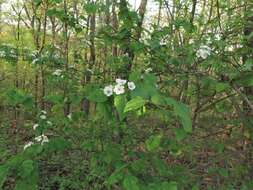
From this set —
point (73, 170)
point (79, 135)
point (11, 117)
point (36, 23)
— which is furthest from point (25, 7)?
point (79, 135)

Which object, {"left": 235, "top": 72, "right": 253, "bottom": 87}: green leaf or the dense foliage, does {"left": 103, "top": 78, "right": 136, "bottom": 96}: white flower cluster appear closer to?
the dense foliage

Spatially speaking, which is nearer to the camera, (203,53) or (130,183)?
(130,183)

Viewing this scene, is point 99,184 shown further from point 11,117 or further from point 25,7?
point 25,7

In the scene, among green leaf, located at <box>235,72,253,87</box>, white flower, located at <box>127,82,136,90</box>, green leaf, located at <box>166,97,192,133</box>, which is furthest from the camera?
green leaf, located at <box>235,72,253,87</box>

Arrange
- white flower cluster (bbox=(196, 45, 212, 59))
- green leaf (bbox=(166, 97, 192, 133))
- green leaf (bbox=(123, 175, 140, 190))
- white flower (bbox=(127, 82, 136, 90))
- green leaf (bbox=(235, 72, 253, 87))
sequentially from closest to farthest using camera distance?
green leaf (bbox=(166, 97, 192, 133))
white flower (bbox=(127, 82, 136, 90))
green leaf (bbox=(123, 175, 140, 190))
green leaf (bbox=(235, 72, 253, 87))
white flower cluster (bbox=(196, 45, 212, 59))

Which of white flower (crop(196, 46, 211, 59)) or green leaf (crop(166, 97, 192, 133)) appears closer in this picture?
green leaf (crop(166, 97, 192, 133))

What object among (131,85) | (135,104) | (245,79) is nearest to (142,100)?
(135,104)

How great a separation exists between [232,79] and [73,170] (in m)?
3.00

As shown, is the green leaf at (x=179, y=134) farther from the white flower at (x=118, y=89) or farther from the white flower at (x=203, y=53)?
the white flower at (x=203, y=53)

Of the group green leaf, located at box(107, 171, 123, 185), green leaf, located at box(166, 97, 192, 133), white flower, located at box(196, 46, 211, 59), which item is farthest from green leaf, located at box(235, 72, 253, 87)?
green leaf, located at box(107, 171, 123, 185)

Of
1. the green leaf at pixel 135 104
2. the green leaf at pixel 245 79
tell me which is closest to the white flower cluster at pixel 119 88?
the green leaf at pixel 135 104

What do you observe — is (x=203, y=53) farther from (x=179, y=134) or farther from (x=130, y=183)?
(x=130, y=183)

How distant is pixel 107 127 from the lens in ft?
7.66

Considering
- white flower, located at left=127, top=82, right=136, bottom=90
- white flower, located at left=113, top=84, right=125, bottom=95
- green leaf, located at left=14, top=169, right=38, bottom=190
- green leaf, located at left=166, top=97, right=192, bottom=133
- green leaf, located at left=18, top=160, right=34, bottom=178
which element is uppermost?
white flower, located at left=127, top=82, right=136, bottom=90
